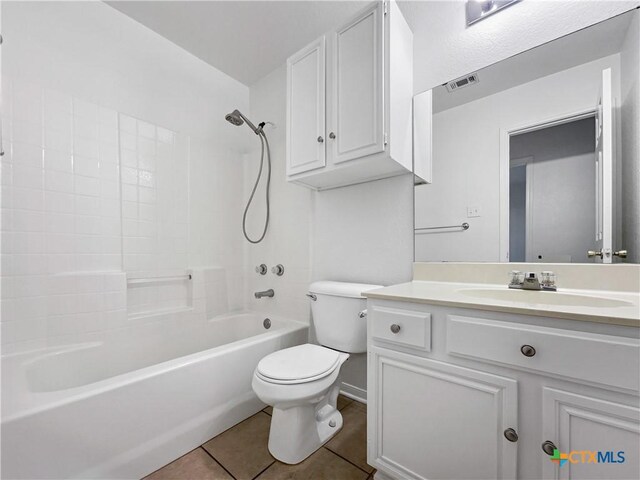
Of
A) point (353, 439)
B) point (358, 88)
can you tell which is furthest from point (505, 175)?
point (353, 439)

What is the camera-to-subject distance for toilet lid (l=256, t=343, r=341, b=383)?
1148mm

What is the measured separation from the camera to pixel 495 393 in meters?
0.79

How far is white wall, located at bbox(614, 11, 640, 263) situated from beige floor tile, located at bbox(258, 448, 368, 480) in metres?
1.38

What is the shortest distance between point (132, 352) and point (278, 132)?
1839 millimetres

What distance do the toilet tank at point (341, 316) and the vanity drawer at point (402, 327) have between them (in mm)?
401

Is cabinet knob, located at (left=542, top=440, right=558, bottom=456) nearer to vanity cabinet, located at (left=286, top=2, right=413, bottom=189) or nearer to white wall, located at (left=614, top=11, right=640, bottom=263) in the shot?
white wall, located at (left=614, top=11, right=640, bottom=263)

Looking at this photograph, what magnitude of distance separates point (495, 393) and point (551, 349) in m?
0.20

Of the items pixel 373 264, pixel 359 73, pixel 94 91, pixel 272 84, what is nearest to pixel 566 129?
pixel 359 73

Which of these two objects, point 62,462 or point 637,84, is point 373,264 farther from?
point 62,462

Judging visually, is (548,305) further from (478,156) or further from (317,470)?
(317,470)

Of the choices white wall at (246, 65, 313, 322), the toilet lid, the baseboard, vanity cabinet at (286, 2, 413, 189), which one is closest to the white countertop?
the toilet lid

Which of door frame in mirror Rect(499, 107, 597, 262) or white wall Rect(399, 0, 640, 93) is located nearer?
white wall Rect(399, 0, 640, 93)

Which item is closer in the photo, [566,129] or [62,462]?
[62,462]

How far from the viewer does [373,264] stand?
164cm
